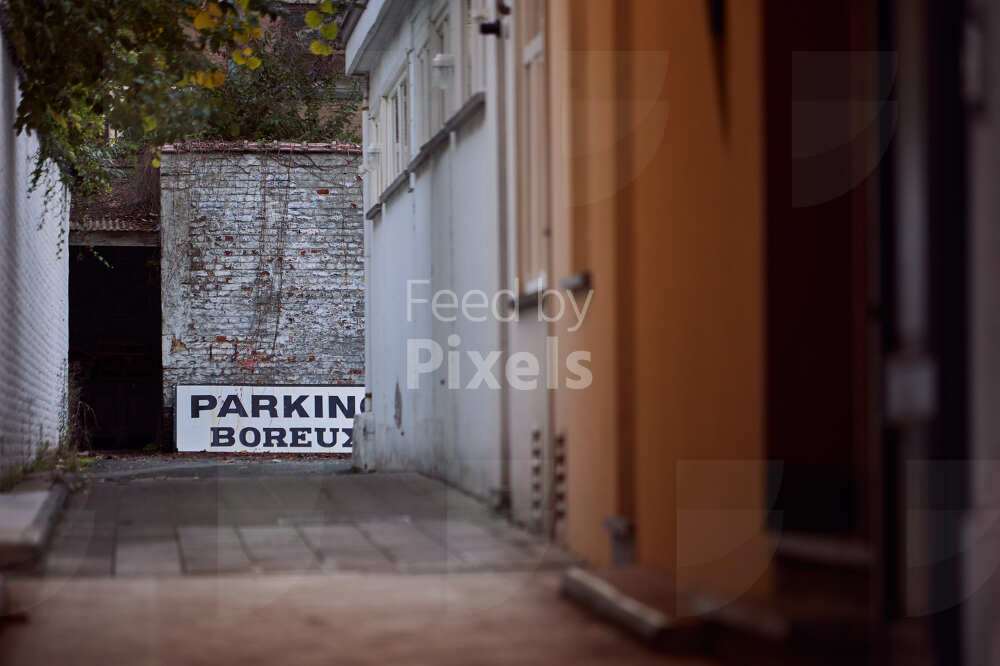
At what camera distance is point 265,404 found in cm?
1655

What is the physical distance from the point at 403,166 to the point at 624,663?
27.4 ft

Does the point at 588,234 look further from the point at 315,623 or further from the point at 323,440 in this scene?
the point at 323,440

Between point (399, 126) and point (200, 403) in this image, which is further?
point (200, 403)

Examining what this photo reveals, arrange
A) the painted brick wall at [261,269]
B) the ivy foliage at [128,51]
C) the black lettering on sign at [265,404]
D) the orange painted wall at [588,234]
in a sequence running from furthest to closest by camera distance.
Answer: the black lettering on sign at [265,404] < the painted brick wall at [261,269] < the ivy foliage at [128,51] < the orange painted wall at [588,234]

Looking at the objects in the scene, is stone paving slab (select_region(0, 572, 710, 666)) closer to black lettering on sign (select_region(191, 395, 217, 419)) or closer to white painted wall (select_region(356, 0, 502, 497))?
white painted wall (select_region(356, 0, 502, 497))

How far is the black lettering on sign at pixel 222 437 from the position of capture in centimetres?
1625

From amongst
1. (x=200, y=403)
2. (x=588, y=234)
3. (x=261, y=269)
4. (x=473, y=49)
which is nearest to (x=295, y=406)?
(x=200, y=403)

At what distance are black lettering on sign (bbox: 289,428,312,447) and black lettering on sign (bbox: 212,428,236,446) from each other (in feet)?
2.47

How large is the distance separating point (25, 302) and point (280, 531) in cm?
512

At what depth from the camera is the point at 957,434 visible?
298 cm

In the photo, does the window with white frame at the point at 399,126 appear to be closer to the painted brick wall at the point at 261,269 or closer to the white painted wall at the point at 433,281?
the white painted wall at the point at 433,281

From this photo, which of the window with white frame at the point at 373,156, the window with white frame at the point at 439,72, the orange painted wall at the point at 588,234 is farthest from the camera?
the window with white frame at the point at 373,156

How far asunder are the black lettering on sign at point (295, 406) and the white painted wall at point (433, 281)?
3.06 m

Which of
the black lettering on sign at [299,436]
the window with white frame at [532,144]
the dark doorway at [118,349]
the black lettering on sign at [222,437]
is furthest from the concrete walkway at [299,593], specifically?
the dark doorway at [118,349]
